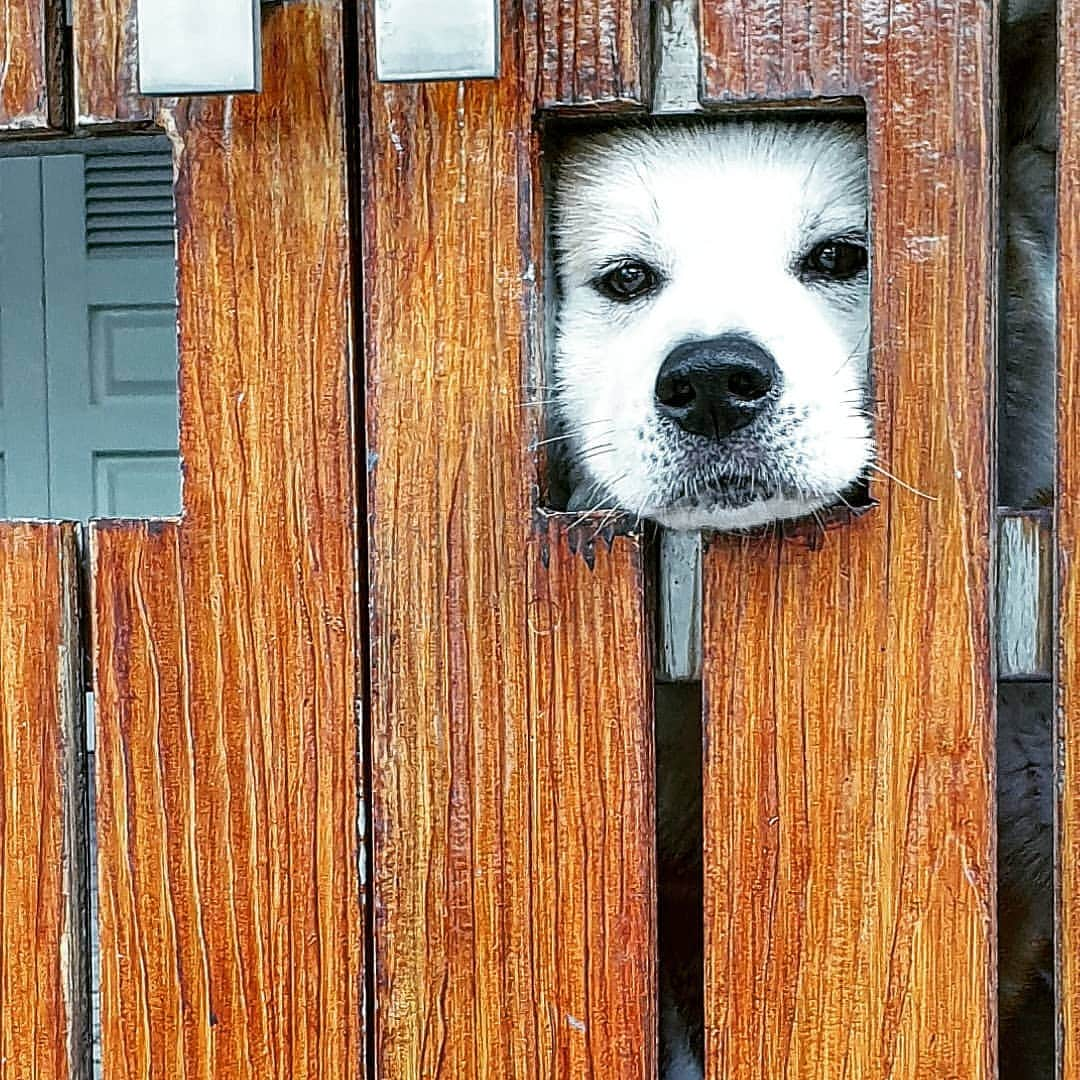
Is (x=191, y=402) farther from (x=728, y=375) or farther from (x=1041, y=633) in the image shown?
(x=1041, y=633)

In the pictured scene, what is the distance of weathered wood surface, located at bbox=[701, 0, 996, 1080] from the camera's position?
3.80 ft

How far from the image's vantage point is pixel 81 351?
118 inches

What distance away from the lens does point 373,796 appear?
1261 millimetres

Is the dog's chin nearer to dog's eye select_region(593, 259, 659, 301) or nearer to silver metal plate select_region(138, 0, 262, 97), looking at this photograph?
dog's eye select_region(593, 259, 659, 301)

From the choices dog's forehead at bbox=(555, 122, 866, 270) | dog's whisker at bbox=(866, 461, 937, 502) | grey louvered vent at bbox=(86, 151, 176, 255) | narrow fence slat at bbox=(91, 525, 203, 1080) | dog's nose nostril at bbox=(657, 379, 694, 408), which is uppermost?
grey louvered vent at bbox=(86, 151, 176, 255)

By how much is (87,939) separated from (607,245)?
31.1 inches

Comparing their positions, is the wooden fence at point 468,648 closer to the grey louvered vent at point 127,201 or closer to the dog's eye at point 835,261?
the dog's eye at point 835,261

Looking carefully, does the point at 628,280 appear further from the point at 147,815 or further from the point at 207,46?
the point at 147,815

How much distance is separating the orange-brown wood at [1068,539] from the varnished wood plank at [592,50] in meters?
0.31

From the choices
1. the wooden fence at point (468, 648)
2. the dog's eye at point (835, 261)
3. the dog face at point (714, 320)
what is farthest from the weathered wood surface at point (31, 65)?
the dog's eye at point (835, 261)

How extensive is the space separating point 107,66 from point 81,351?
6.05 ft

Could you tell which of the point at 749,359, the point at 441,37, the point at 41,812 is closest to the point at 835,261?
the point at 749,359

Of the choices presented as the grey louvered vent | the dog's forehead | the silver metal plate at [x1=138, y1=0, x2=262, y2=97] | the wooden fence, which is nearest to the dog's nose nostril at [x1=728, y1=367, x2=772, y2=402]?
the wooden fence

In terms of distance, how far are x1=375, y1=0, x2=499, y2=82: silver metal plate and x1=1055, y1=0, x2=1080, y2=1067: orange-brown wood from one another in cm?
42
